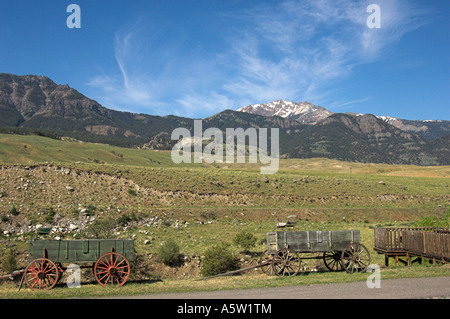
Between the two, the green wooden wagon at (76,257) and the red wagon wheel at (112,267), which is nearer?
the green wooden wagon at (76,257)

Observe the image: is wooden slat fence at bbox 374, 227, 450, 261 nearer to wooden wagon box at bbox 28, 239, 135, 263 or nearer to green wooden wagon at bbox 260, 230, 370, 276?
green wooden wagon at bbox 260, 230, 370, 276

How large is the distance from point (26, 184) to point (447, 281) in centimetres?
5307

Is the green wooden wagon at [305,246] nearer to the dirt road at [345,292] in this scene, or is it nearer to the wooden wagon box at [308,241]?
the wooden wagon box at [308,241]

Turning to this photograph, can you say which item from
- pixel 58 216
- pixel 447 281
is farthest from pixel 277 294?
pixel 58 216

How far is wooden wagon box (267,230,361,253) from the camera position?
18.9 metres

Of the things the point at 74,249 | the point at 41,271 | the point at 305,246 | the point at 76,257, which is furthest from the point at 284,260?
the point at 41,271

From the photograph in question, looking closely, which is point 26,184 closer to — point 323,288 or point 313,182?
point 323,288

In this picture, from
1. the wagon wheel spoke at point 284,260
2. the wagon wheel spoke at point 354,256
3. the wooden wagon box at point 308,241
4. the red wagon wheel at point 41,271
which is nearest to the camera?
the red wagon wheel at point 41,271

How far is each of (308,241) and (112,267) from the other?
10.3m

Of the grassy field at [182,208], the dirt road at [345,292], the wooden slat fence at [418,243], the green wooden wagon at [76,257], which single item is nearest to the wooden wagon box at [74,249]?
the green wooden wagon at [76,257]

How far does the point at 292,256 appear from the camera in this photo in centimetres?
1900

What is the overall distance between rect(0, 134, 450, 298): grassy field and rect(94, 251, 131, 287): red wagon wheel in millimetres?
970

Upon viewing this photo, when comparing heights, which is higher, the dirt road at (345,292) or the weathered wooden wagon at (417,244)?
the weathered wooden wagon at (417,244)

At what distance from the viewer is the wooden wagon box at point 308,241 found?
743 inches
